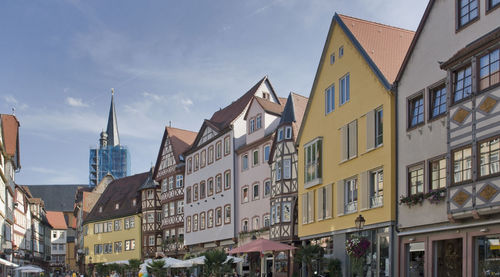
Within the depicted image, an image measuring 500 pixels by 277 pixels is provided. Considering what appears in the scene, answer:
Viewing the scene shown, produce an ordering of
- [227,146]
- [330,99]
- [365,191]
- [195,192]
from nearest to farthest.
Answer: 1. [365,191]
2. [330,99]
3. [227,146]
4. [195,192]

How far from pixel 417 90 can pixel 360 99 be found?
456 centimetres

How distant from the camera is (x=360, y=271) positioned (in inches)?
1030

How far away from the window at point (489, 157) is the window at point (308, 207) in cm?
1518

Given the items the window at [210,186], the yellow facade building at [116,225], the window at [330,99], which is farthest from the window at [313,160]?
the yellow facade building at [116,225]

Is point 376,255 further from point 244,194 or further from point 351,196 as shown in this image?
point 244,194

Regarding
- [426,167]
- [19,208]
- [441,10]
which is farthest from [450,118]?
[19,208]

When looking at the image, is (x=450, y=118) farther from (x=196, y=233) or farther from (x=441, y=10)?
(x=196, y=233)

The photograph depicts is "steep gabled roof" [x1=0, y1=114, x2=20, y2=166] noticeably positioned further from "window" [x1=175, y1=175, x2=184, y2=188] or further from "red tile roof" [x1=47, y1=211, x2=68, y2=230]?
"red tile roof" [x1=47, y1=211, x2=68, y2=230]

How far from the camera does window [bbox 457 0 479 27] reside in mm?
20516

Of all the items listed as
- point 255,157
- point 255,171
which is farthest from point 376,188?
point 255,157

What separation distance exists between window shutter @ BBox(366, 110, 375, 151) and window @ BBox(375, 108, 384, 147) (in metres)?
0.18

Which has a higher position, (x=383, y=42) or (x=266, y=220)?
(x=383, y=42)

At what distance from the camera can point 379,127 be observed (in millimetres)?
26453

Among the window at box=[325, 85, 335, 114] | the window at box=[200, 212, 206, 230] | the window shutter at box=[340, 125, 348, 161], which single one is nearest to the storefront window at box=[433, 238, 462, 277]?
the window shutter at box=[340, 125, 348, 161]
